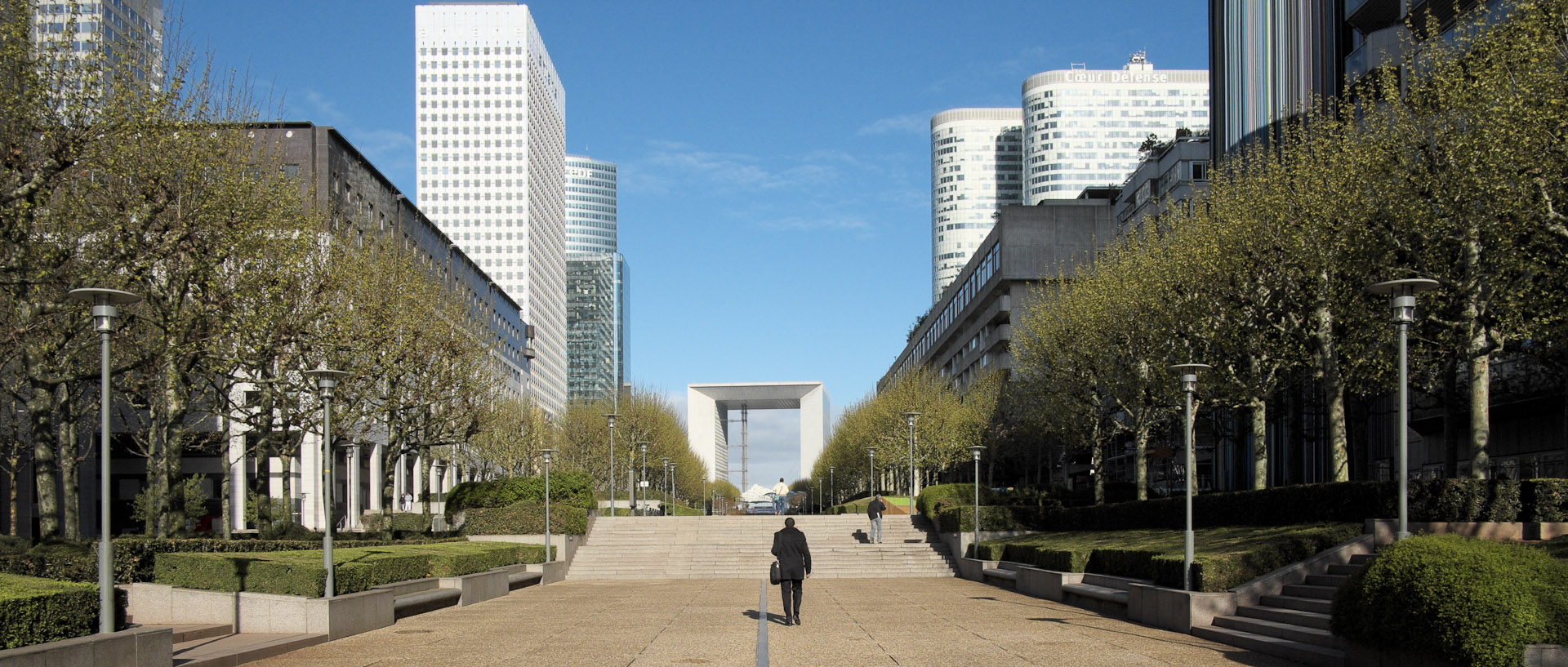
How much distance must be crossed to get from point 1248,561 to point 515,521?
28.6 meters

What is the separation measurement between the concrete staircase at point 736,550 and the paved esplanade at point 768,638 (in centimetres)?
1413

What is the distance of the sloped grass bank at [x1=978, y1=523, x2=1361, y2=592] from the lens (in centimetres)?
2023

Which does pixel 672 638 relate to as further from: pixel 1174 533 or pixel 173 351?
pixel 1174 533

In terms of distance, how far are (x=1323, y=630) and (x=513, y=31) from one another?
186m

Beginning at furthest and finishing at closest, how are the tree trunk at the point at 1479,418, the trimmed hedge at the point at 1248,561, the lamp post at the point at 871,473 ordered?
the lamp post at the point at 871,473
the tree trunk at the point at 1479,418
the trimmed hedge at the point at 1248,561

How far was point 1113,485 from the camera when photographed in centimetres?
6319

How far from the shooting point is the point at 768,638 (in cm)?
1844

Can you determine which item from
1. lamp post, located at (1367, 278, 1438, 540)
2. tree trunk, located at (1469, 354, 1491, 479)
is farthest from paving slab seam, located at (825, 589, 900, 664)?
tree trunk, located at (1469, 354, 1491, 479)

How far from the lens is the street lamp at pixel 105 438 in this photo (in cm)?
1354

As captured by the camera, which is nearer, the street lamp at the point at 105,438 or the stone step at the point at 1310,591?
the street lamp at the point at 105,438

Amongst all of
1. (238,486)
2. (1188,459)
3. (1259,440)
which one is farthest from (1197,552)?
(238,486)

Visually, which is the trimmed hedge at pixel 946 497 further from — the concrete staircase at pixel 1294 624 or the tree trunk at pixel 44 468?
the tree trunk at pixel 44 468

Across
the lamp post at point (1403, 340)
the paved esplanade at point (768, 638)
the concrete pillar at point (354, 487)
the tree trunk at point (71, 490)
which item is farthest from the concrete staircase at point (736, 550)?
the lamp post at point (1403, 340)

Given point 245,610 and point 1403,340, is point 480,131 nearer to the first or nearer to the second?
point 245,610
